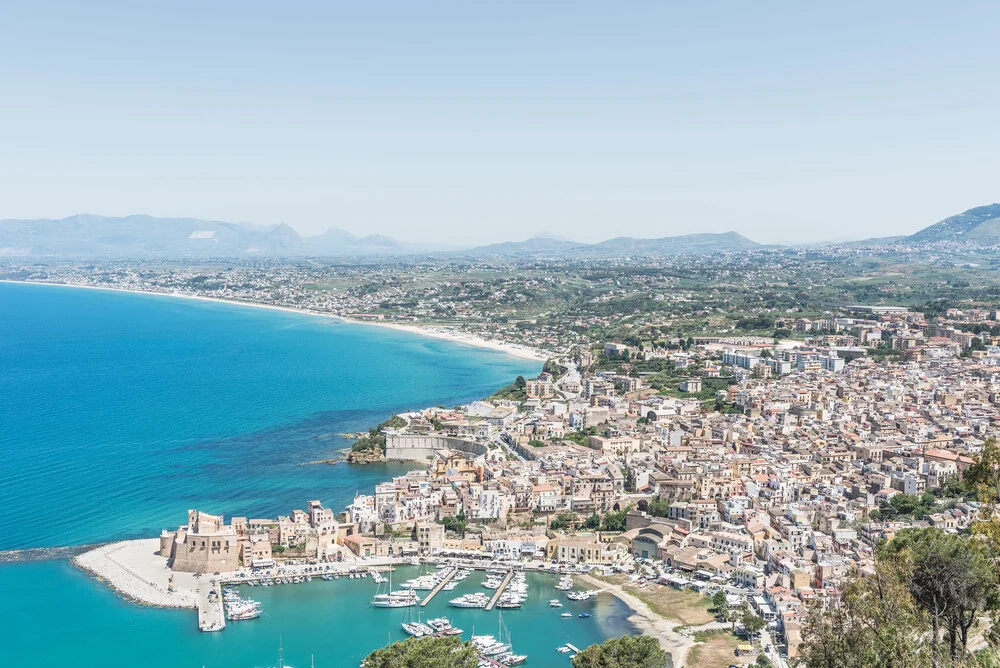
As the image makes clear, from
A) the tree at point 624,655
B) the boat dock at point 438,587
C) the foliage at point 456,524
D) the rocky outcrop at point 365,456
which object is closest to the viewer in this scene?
the tree at point 624,655

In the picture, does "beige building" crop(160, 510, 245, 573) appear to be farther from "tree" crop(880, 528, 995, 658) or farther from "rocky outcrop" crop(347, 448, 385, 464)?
"tree" crop(880, 528, 995, 658)

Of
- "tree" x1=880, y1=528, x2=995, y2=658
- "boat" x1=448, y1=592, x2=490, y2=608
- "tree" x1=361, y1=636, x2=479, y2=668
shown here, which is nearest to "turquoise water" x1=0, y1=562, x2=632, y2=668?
"boat" x1=448, y1=592, x2=490, y2=608

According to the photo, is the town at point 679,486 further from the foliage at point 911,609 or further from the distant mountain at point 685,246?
the distant mountain at point 685,246

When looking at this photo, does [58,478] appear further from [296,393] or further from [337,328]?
[337,328]

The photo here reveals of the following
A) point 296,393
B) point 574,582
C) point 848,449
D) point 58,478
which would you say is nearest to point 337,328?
point 296,393

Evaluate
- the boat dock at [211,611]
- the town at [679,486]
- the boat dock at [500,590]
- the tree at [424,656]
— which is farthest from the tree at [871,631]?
the boat dock at [211,611]

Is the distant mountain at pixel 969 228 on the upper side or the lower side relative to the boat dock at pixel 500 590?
upper
